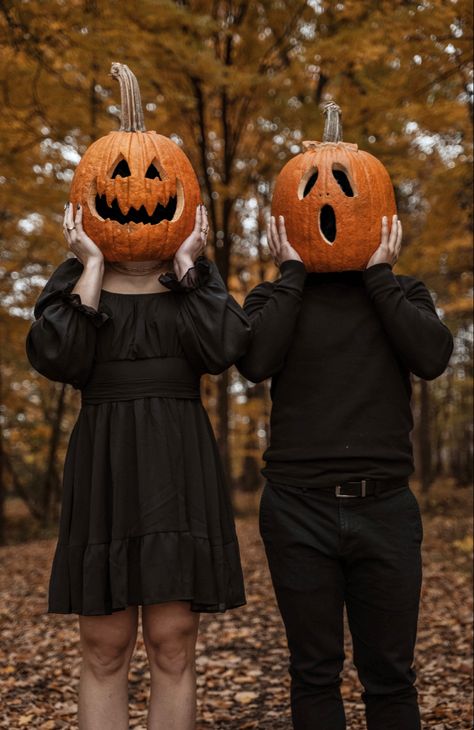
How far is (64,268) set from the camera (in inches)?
121

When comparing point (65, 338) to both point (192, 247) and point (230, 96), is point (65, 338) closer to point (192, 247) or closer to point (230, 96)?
point (192, 247)

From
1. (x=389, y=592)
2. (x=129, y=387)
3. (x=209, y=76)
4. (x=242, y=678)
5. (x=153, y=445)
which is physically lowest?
(x=242, y=678)

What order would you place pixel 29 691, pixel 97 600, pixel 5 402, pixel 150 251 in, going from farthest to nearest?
pixel 5 402, pixel 29 691, pixel 150 251, pixel 97 600

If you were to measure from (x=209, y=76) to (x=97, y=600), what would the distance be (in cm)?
604

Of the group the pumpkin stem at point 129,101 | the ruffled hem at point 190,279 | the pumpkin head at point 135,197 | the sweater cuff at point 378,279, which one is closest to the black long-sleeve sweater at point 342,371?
the sweater cuff at point 378,279

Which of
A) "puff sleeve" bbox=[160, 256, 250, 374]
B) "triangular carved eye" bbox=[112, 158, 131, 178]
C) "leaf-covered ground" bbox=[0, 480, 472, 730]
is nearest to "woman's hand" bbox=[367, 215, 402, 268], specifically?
"puff sleeve" bbox=[160, 256, 250, 374]

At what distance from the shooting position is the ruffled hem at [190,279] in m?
2.90

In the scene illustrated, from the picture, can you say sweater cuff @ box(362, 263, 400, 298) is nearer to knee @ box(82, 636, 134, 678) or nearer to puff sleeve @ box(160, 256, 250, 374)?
puff sleeve @ box(160, 256, 250, 374)

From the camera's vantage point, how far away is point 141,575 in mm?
2711

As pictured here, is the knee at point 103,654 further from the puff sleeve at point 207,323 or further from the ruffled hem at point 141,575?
the puff sleeve at point 207,323

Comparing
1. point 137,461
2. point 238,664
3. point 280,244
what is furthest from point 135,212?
point 238,664

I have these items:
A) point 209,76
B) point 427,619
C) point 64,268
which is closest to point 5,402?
point 209,76

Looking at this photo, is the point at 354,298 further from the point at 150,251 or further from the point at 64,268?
the point at 64,268

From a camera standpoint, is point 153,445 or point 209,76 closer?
point 153,445
